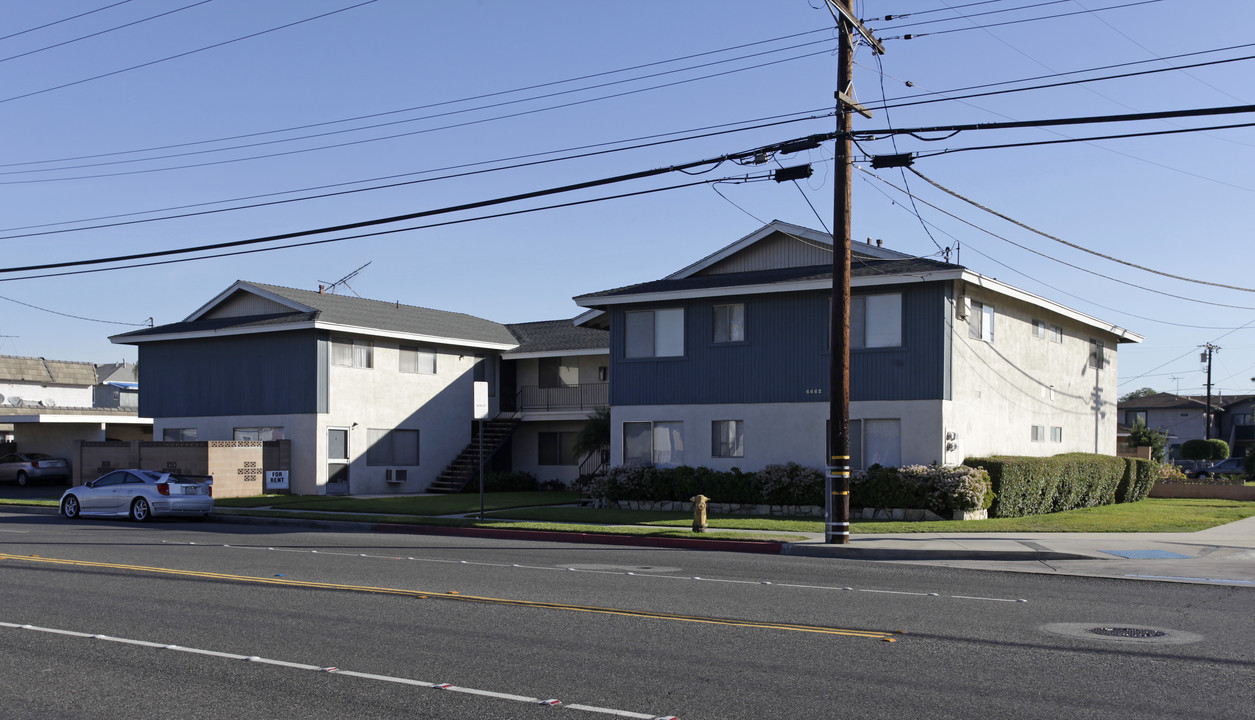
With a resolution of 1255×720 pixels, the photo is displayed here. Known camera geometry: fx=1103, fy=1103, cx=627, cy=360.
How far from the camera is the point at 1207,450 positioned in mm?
68938

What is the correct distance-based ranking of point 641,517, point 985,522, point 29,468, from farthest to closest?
point 29,468 → point 641,517 → point 985,522

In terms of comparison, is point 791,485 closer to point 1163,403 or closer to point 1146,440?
point 1146,440

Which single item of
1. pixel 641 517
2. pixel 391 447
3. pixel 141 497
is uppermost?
pixel 391 447

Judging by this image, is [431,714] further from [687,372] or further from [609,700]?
[687,372]

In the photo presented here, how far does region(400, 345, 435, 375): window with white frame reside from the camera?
127ft

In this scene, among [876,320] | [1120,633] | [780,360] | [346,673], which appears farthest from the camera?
[780,360]

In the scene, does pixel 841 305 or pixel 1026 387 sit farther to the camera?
pixel 1026 387

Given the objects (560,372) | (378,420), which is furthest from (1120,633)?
(560,372)

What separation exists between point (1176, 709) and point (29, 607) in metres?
10.8

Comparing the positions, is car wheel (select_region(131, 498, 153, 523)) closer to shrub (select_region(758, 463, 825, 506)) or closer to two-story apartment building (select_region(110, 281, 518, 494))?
two-story apartment building (select_region(110, 281, 518, 494))

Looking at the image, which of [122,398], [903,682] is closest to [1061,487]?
[903,682]

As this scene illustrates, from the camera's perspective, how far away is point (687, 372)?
93.9 ft

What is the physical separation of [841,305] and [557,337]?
23985 mm

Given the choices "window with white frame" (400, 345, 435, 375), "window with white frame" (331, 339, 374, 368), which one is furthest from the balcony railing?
"window with white frame" (331, 339, 374, 368)
